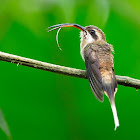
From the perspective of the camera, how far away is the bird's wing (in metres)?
3.02

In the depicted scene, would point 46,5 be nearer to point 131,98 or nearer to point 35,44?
point 35,44

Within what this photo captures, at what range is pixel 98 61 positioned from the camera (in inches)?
134

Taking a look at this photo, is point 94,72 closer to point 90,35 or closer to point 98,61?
point 98,61

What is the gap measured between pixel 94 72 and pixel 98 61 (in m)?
0.20

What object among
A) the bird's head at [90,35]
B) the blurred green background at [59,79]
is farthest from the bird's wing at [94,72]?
the bird's head at [90,35]

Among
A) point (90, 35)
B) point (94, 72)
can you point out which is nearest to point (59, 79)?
point (94, 72)

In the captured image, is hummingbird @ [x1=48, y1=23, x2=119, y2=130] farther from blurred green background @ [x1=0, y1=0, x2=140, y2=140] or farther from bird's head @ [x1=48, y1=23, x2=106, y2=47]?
blurred green background @ [x1=0, y1=0, x2=140, y2=140]

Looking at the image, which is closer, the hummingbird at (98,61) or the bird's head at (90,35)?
the hummingbird at (98,61)

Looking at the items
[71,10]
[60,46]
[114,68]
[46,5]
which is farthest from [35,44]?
[114,68]

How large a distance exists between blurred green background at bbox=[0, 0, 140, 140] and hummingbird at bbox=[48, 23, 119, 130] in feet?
0.41

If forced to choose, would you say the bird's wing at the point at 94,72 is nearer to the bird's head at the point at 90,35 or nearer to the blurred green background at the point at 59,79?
the blurred green background at the point at 59,79

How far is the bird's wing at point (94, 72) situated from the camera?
3023 mm

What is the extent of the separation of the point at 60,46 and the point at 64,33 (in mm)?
290

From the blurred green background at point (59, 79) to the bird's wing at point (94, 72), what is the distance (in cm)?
14
